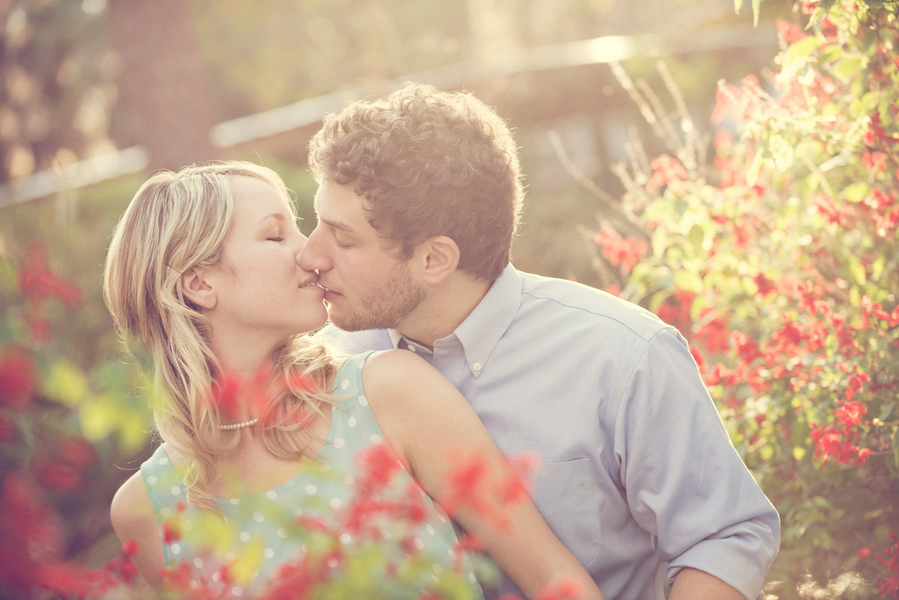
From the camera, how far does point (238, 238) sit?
213 cm

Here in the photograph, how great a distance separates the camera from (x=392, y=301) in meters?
2.24

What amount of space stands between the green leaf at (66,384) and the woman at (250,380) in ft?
3.47

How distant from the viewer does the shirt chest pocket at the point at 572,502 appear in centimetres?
196

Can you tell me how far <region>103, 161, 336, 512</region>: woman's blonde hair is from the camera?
6.70 ft

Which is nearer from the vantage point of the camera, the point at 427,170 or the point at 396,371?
the point at 396,371

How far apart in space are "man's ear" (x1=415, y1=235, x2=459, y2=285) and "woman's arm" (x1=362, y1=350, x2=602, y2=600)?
306mm

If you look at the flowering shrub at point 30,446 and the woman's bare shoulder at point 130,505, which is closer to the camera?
the flowering shrub at point 30,446

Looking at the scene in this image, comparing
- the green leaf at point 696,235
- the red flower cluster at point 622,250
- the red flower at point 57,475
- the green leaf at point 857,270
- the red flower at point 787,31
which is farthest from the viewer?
the red flower cluster at point 622,250

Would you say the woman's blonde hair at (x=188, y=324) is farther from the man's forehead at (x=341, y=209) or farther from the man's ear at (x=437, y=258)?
the man's ear at (x=437, y=258)

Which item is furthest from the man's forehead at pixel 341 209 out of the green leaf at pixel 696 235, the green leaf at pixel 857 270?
the green leaf at pixel 857 270

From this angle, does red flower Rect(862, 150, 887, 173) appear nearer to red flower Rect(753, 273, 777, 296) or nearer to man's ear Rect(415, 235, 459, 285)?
red flower Rect(753, 273, 777, 296)

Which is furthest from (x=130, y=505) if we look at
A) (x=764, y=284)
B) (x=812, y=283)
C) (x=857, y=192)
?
(x=857, y=192)

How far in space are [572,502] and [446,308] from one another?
74 centimetres

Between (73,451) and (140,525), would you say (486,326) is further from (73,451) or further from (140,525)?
(73,451)
